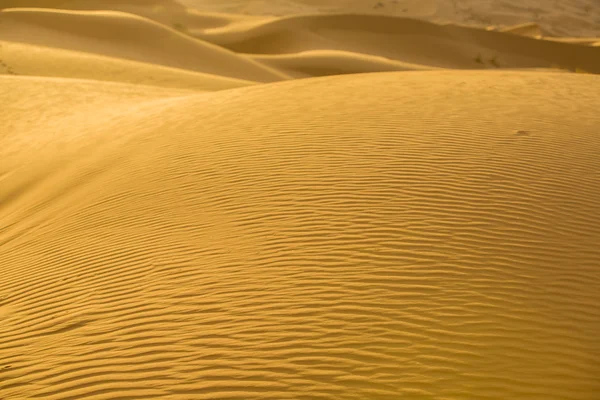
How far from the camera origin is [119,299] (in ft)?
13.5

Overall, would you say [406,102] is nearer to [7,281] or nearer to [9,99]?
[7,281]

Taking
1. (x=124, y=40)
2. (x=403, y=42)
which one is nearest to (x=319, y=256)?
(x=124, y=40)

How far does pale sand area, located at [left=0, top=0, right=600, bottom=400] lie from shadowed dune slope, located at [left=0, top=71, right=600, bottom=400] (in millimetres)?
16

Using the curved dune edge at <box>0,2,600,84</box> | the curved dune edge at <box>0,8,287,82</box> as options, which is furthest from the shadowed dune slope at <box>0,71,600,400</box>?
the curved dune edge at <box>0,8,287,82</box>

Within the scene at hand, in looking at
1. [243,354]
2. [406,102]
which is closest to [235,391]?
[243,354]

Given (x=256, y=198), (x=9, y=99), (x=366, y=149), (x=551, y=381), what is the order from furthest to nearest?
(x=9, y=99)
(x=366, y=149)
(x=256, y=198)
(x=551, y=381)

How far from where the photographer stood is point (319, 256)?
4266 mm

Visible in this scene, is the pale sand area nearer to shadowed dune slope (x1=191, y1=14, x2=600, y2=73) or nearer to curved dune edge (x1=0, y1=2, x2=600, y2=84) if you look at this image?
curved dune edge (x1=0, y1=2, x2=600, y2=84)

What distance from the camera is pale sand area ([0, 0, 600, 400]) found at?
10.7ft

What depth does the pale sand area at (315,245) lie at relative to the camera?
3262 millimetres

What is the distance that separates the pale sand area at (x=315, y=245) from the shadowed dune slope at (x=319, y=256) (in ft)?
0.05

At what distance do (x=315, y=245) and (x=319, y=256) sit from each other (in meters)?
0.17

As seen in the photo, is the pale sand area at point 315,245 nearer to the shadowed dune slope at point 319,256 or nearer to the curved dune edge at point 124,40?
the shadowed dune slope at point 319,256

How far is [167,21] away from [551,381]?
2326 centimetres
